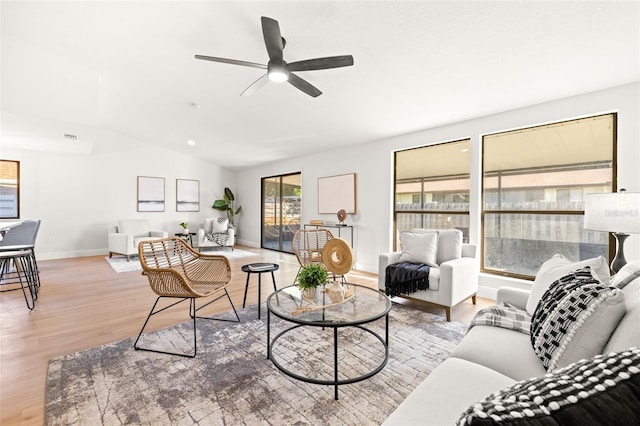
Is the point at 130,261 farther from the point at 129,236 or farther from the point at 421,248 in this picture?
the point at 421,248

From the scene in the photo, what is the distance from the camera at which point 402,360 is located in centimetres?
219

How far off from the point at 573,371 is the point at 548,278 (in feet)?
4.86

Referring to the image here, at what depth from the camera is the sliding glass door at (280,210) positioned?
725 centimetres

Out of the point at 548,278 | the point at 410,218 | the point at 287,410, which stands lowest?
the point at 287,410

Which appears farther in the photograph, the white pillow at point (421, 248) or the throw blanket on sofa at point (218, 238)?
the throw blanket on sofa at point (218, 238)

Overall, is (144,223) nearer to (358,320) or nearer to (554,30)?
(358,320)

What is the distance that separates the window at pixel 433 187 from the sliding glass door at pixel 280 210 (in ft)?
8.99

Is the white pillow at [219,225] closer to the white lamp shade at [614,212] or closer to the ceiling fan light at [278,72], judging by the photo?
the ceiling fan light at [278,72]

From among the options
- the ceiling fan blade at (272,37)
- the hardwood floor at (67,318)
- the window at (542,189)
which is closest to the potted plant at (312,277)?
the hardwood floor at (67,318)

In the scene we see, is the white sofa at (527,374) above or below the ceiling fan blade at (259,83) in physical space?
below

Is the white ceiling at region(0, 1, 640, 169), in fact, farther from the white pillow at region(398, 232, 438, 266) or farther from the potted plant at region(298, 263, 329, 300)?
the potted plant at region(298, 263, 329, 300)

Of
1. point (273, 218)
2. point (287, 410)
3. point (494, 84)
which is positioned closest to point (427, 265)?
point (494, 84)

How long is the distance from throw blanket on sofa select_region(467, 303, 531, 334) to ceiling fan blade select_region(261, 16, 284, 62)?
238 centimetres

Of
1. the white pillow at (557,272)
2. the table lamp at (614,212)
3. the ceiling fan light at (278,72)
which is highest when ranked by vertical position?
the ceiling fan light at (278,72)
